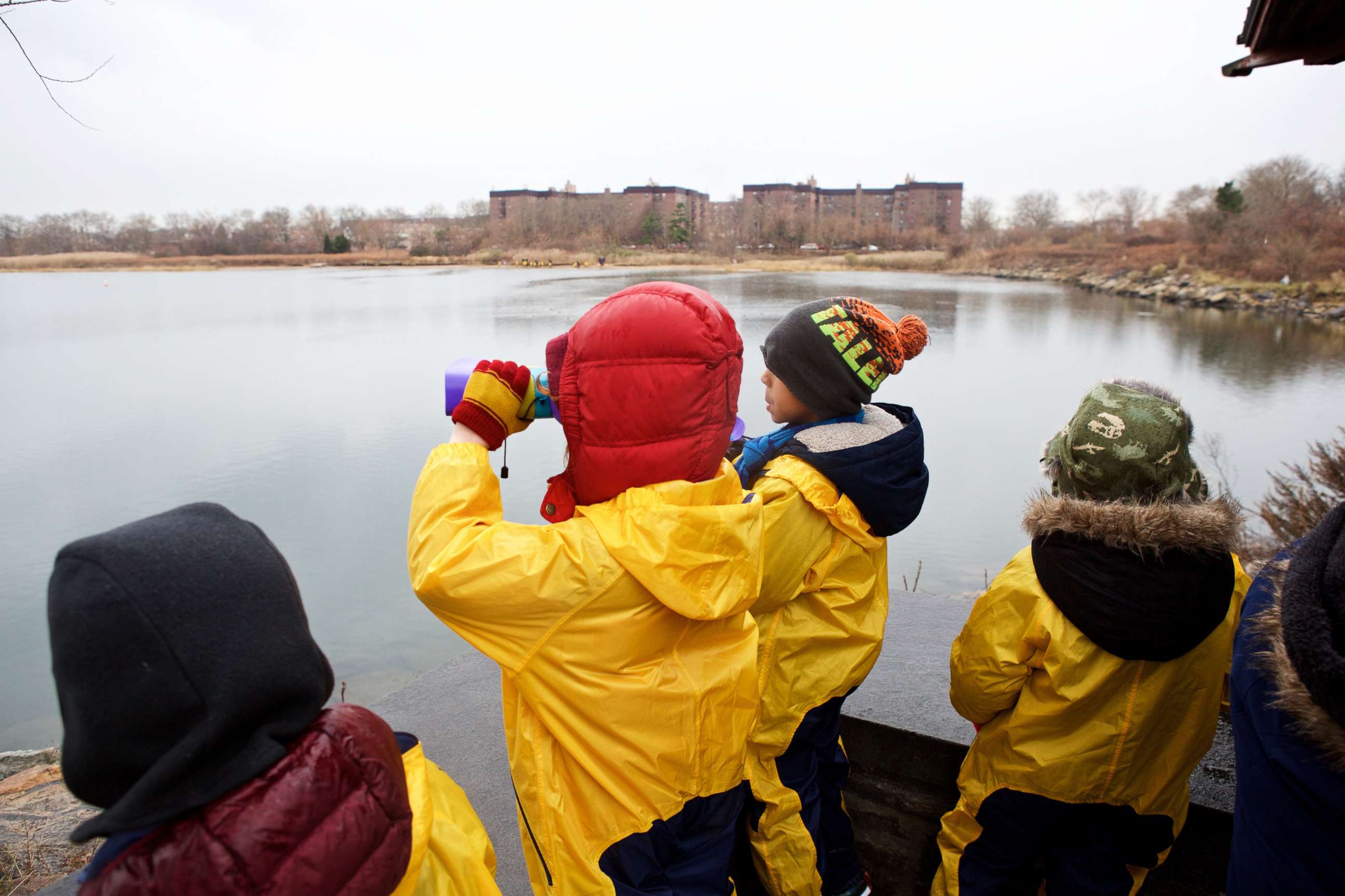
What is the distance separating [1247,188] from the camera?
29.6m

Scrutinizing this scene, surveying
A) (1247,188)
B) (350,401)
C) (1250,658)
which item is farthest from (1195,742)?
(1247,188)

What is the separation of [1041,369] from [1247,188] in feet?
98.7

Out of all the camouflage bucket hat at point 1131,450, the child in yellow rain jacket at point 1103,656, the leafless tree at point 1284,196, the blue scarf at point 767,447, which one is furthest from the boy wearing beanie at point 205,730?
the leafless tree at point 1284,196

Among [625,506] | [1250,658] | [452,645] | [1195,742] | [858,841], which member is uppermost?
[625,506]

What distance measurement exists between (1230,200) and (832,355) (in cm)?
3394

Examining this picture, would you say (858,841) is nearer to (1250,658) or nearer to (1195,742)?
(1195,742)

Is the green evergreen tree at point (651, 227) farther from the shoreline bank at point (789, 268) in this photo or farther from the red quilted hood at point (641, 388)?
the red quilted hood at point (641, 388)

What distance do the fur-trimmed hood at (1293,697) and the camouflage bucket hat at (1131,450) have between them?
51 cm

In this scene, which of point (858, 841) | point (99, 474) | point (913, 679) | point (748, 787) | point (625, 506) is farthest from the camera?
point (99, 474)

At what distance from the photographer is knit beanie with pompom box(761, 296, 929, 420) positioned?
5.32 ft

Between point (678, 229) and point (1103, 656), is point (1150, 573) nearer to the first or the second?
point (1103, 656)

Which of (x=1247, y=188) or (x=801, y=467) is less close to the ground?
(x=1247, y=188)

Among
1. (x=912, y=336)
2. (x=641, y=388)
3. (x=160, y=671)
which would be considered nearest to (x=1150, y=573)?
(x=912, y=336)

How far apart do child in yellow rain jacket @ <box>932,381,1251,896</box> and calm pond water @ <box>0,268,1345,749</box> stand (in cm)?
134
